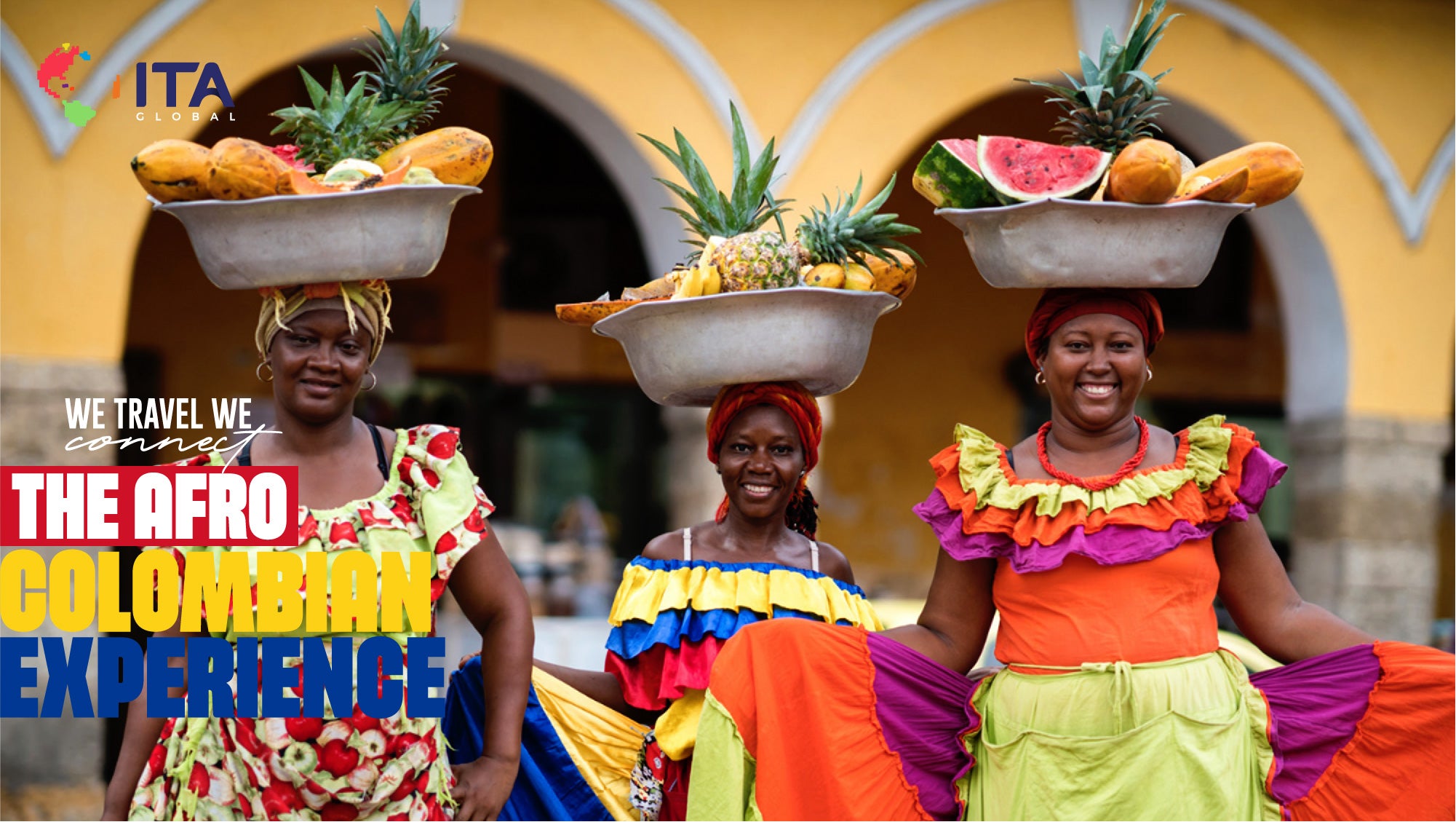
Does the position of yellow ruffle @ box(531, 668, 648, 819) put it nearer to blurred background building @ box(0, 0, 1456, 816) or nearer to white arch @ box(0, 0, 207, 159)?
blurred background building @ box(0, 0, 1456, 816)

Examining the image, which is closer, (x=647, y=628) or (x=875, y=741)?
(x=875, y=741)

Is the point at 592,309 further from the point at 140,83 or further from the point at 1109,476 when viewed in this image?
the point at 140,83

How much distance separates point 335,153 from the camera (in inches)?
127

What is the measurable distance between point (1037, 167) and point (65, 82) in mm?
6016

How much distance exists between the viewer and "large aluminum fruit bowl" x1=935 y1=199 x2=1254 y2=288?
3176 mm

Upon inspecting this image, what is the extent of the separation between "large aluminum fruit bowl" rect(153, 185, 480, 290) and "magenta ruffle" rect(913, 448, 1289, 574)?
1.34m

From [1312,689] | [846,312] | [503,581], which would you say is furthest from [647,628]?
[1312,689]

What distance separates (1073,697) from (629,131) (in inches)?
221

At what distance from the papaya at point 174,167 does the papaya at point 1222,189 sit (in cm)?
208

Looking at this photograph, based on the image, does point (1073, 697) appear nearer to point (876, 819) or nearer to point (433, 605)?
point (876, 819)

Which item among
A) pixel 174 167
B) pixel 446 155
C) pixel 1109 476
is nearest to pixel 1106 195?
pixel 1109 476

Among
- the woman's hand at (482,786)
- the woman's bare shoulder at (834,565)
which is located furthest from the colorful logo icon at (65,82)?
the woman's hand at (482,786)

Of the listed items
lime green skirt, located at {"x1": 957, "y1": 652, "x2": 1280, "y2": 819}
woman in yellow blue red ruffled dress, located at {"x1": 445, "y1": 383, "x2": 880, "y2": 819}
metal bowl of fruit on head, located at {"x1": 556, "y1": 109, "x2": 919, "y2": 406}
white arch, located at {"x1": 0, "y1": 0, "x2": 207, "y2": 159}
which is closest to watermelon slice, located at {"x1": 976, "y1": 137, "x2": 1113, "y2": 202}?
metal bowl of fruit on head, located at {"x1": 556, "y1": 109, "x2": 919, "y2": 406}

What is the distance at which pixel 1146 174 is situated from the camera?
3109 millimetres
